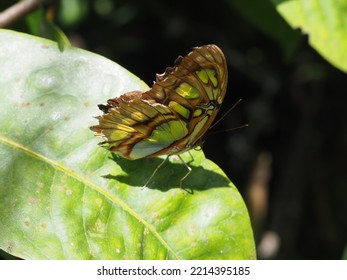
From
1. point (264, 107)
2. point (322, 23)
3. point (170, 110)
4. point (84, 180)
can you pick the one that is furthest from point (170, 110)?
point (264, 107)

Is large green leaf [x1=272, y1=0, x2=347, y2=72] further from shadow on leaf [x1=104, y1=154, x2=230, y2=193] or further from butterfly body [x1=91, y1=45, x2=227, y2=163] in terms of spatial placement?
shadow on leaf [x1=104, y1=154, x2=230, y2=193]

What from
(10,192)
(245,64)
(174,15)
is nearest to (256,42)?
(245,64)

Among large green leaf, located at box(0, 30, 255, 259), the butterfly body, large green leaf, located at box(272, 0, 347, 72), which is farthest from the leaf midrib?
large green leaf, located at box(272, 0, 347, 72)

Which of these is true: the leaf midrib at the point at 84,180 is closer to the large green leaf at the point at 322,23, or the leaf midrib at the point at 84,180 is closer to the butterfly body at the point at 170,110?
the butterfly body at the point at 170,110

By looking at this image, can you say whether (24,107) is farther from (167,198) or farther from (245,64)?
(245,64)

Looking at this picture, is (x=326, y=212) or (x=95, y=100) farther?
(x=326, y=212)
